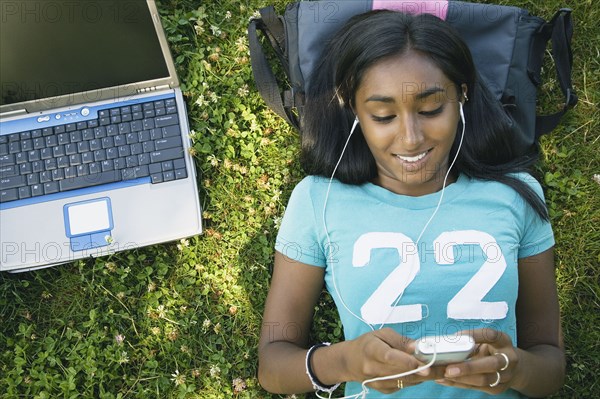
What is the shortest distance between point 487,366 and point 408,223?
744mm

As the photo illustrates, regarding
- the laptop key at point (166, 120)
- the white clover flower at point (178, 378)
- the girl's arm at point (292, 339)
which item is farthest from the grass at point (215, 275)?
the girl's arm at point (292, 339)

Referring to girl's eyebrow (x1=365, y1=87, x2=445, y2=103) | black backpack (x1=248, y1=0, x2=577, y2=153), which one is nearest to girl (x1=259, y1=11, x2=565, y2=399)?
girl's eyebrow (x1=365, y1=87, x2=445, y2=103)

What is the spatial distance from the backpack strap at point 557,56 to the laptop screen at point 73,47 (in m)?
1.90

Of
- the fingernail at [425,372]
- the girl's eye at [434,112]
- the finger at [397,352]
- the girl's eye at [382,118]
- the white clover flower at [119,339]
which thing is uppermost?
the girl's eye at [434,112]

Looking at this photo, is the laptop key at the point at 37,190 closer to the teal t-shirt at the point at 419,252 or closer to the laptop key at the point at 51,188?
the laptop key at the point at 51,188

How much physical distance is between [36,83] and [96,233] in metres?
0.78

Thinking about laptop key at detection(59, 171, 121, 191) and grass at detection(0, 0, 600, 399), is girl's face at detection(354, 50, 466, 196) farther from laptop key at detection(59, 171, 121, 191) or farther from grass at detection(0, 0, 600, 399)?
laptop key at detection(59, 171, 121, 191)

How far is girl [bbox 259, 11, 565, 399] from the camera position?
7.52ft

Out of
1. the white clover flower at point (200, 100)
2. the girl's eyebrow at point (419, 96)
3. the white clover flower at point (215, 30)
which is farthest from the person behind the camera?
the white clover flower at point (215, 30)

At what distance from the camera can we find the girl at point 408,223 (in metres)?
2.29

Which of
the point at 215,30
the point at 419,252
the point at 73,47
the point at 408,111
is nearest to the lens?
the point at 408,111

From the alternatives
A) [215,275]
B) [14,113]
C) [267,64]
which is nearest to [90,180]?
[14,113]

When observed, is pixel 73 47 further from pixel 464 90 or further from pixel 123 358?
pixel 464 90

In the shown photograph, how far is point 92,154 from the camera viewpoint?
311 cm
